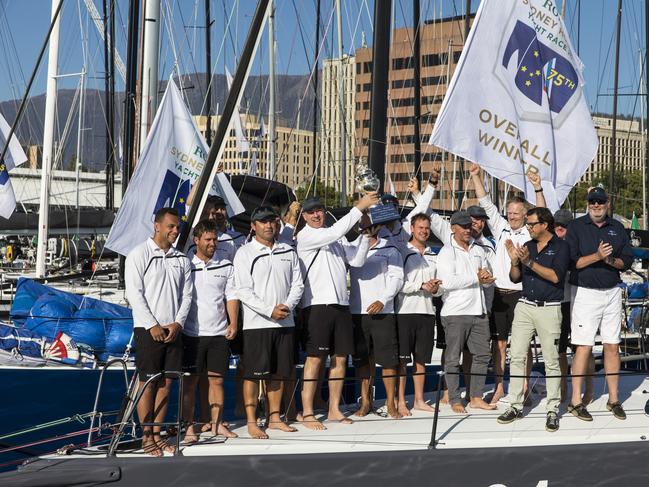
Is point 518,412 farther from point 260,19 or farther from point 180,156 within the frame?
point 180,156

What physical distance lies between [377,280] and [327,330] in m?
0.65

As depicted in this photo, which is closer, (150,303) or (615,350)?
(150,303)

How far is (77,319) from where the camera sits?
10.8 meters

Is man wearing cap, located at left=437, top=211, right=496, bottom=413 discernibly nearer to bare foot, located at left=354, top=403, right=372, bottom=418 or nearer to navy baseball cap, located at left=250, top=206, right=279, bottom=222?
bare foot, located at left=354, top=403, right=372, bottom=418

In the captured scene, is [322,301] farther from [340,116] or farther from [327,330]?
[340,116]

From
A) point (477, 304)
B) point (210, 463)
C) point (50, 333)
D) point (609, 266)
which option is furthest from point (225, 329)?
point (50, 333)

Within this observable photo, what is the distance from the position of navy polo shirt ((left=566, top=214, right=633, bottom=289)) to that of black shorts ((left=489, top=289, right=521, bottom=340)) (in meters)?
1.36

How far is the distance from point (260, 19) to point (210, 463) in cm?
333

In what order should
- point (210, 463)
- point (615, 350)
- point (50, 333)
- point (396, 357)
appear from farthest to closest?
point (50, 333) < point (396, 357) < point (615, 350) < point (210, 463)

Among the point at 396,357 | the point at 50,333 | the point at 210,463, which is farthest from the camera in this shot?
the point at 50,333

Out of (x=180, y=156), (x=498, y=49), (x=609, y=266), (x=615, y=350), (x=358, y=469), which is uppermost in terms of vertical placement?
(x=498, y=49)

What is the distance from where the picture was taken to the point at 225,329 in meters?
7.68

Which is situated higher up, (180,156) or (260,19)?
(260,19)

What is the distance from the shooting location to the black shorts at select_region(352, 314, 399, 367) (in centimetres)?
826
